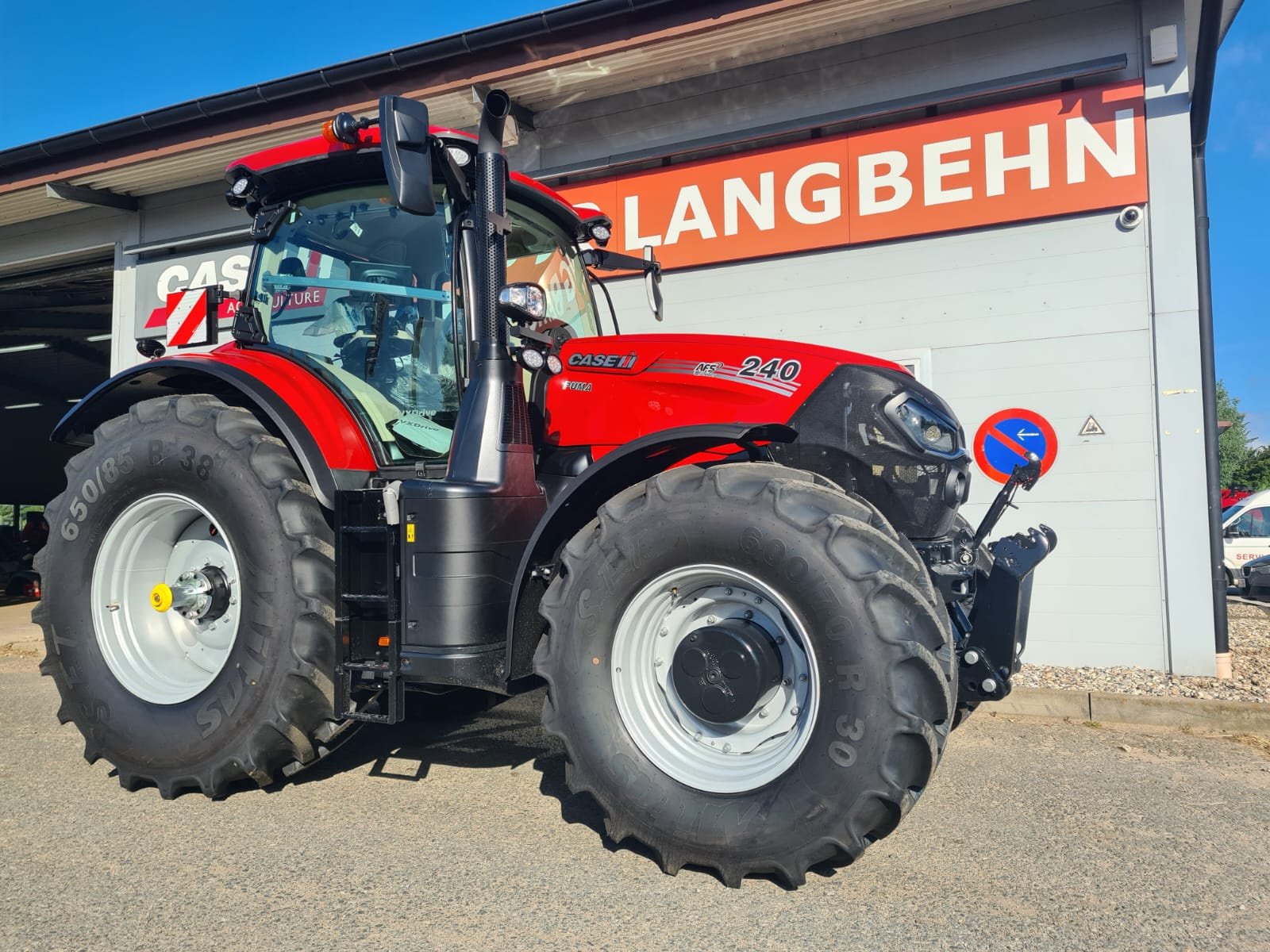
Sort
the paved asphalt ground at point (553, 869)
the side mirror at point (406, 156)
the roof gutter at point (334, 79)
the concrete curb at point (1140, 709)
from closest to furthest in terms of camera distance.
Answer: the paved asphalt ground at point (553, 869) → the side mirror at point (406, 156) → the concrete curb at point (1140, 709) → the roof gutter at point (334, 79)

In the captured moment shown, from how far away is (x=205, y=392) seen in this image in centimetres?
408

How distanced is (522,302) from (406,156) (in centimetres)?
61

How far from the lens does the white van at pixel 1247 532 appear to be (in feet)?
49.8

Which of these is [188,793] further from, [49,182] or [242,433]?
[49,182]

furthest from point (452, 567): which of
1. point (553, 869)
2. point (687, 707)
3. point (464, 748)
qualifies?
point (464, 748)

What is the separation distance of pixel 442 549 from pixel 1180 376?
506 centimetres

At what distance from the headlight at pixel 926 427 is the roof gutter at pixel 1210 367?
10.4ft

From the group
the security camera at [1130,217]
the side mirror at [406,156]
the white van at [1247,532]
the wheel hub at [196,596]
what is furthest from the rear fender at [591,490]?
the white van at [1247,532]

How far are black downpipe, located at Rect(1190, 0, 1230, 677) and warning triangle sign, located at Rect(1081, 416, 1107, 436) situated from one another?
61 cm

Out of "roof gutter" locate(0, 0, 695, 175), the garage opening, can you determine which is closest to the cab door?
"roof gutter" locate(0, 0, 695, 175)

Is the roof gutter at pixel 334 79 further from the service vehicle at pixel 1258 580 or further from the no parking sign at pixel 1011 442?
the service vehicle at pixel 1258 580

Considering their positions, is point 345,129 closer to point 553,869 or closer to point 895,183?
point 553,869

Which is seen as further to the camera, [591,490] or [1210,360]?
Result: [1210,360]

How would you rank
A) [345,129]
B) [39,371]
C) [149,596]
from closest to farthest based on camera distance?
[345,129] < [149,596] < [39,371]
